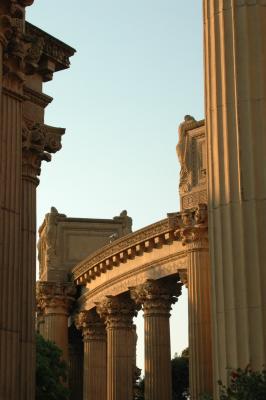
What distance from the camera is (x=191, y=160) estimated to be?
5497 centimetres

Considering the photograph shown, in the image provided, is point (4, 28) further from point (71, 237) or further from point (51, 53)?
point (71, 237)

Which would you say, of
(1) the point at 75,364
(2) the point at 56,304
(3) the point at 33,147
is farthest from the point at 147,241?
(3) the point at 33,147

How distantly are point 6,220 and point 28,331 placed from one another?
4872mm

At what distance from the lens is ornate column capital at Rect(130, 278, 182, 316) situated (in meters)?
61.6

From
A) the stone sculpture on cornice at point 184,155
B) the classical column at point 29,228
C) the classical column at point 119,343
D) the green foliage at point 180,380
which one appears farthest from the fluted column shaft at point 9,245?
the green foliage at point 180,380

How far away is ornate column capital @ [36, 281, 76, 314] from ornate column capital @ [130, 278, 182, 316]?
14.5 meters

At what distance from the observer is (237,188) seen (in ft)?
79.0

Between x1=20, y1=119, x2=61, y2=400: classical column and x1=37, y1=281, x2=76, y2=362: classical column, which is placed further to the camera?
x1=37, y1=281, x2=76, y2=362: classical column

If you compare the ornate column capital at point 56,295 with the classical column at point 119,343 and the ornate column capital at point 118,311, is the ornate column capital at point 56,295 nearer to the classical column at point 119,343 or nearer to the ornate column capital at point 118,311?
the classical column at point 119,343

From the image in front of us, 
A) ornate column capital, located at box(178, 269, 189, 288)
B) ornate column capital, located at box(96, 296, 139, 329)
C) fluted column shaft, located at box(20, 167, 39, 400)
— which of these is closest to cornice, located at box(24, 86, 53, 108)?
fluted column shaft, located at box(20, 167, 39, 400)

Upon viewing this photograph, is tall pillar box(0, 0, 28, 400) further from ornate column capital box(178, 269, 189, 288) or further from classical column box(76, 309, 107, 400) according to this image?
classical column box(76, 309, 107, 400)

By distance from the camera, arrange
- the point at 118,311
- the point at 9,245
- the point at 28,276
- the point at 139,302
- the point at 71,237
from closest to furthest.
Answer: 1. the point at 9,245
2. the point at 28,276
3. the point at 139,302
4. the point at 118,311
5. the point at 71,237

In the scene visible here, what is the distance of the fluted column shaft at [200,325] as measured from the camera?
52.8m

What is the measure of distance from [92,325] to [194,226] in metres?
23.5
